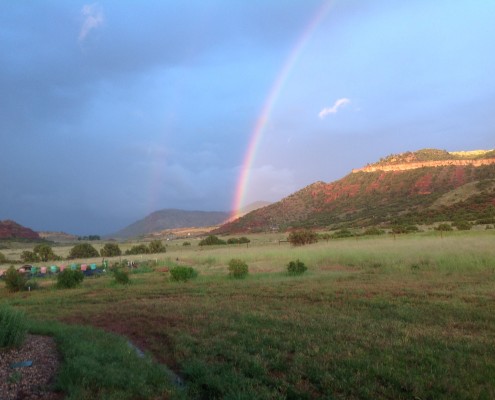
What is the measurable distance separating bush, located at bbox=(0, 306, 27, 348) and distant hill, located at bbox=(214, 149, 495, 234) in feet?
182

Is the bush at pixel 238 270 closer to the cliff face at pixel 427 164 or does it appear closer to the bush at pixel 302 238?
the bush at pixel 302 238

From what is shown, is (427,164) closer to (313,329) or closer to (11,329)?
(313,329)

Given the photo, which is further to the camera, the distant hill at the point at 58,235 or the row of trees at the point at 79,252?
the distant hill at the point at 58,235

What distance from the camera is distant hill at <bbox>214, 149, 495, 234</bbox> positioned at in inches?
2714

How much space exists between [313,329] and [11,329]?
19.0ft

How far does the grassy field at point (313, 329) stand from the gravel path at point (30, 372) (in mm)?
862

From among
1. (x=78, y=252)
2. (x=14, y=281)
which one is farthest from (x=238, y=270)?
(x=78, y=252)

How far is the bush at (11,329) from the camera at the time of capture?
7.89 meters

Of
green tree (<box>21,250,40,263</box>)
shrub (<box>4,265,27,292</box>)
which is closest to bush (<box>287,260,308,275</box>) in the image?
shrub (<box>4,265,27,292</box>)

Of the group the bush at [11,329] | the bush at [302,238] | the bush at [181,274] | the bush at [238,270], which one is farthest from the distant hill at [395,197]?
the bush at [11,329]

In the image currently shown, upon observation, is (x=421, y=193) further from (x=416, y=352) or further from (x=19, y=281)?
(x=416, y=352)

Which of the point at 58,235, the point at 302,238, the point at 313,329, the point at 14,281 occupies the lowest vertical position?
the point at 313,329

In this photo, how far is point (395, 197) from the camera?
90.0 m

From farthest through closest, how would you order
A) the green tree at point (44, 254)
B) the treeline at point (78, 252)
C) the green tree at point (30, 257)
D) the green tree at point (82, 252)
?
1. the green tree at point (82, 252)
2. the green tree at point (44, 254)
3. the treeline at point (78, 252)
4. the green tree at point (30, 257)
